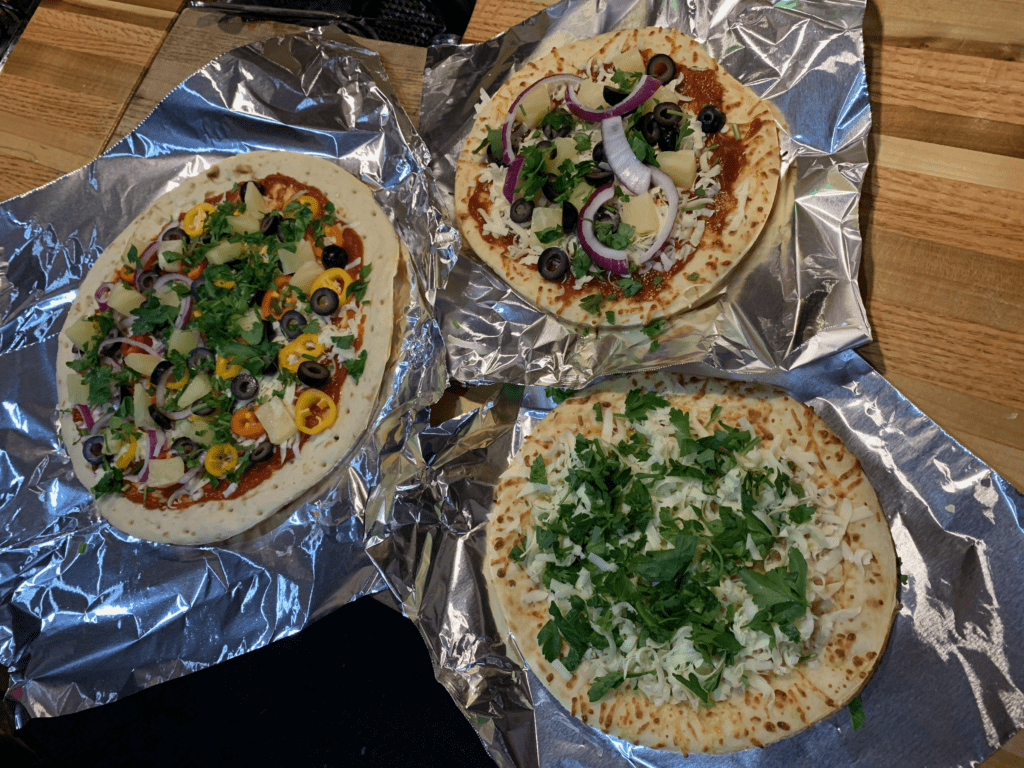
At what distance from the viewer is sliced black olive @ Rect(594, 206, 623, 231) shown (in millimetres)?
3508

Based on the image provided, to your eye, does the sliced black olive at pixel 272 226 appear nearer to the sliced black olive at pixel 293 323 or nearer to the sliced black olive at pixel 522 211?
the sliced black olive at pixel 293 323

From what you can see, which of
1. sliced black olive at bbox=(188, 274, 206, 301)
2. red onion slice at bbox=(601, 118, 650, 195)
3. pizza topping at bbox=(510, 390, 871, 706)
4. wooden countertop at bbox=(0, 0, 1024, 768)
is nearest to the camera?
pizza topping at bbox=(510, 390, 871, 706)

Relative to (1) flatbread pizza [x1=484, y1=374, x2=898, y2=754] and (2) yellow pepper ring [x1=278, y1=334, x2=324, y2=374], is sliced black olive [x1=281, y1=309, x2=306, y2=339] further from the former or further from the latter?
(1) flatbread pizza [x1=484, y1=374, x2=898, y2=754]

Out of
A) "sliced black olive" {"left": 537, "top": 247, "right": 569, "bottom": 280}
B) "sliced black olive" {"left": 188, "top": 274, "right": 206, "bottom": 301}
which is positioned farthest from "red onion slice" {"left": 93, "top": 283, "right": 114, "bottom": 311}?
"sliced black olive" {"left": 537, "top": 247, "right": 569, "bottom": 280}

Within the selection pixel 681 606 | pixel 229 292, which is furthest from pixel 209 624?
pixel 681 606

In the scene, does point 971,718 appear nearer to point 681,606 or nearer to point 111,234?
point 681,606

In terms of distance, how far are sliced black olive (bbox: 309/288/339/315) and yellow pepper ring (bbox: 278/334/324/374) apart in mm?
177

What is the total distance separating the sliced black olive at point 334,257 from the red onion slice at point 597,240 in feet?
4.33

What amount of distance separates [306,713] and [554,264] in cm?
279

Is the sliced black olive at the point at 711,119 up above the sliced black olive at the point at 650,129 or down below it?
above

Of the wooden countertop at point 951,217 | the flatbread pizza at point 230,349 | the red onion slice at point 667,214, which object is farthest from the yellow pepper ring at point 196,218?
the wooden countertop at point 951,217

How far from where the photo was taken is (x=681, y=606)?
2.99 metres

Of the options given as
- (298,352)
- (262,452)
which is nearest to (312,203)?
(298,352)

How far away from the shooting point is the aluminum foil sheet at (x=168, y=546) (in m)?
3.66
